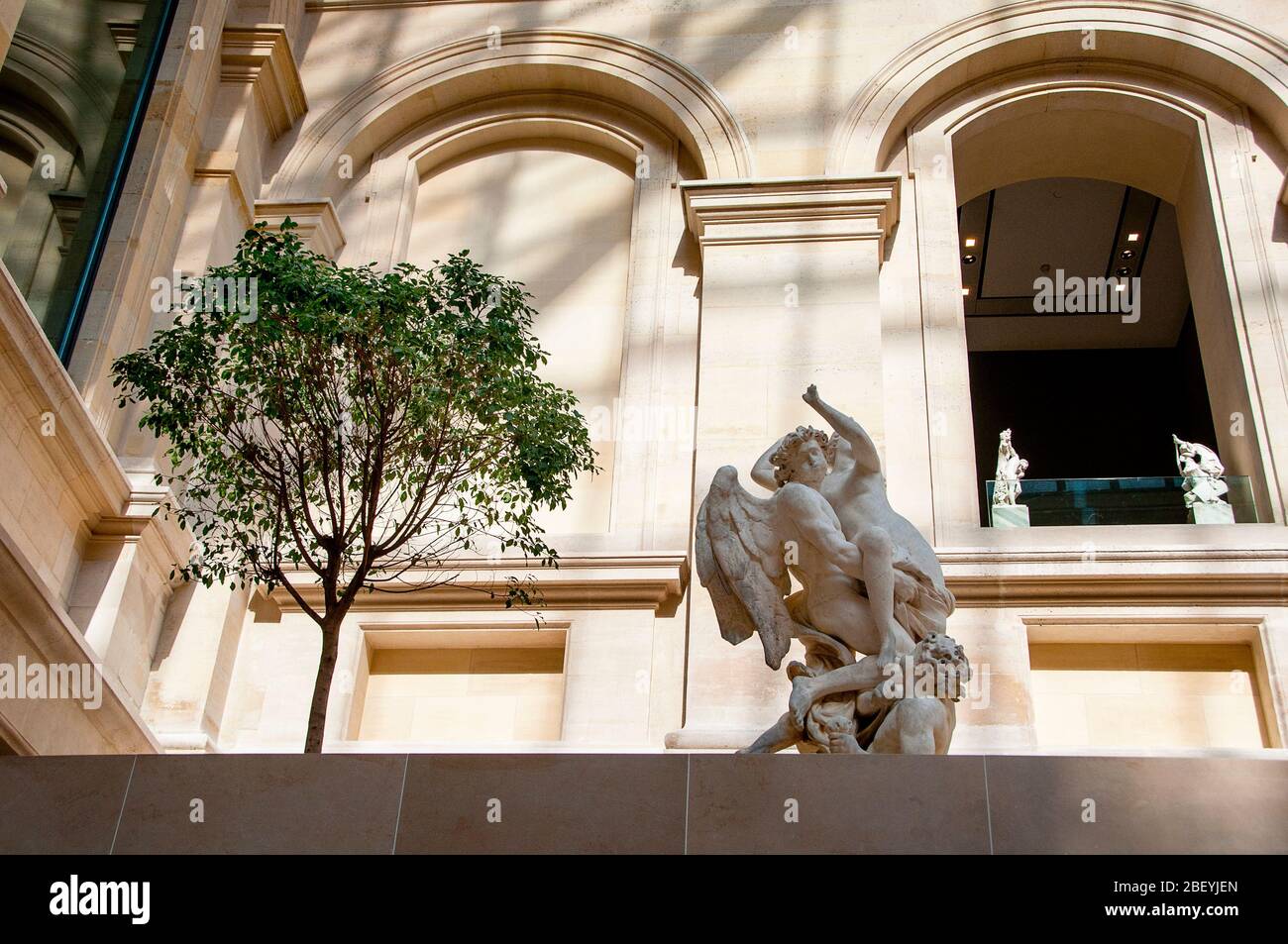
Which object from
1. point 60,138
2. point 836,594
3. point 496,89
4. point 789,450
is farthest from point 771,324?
point 60,138

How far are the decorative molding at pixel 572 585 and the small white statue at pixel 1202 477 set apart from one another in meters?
4.86

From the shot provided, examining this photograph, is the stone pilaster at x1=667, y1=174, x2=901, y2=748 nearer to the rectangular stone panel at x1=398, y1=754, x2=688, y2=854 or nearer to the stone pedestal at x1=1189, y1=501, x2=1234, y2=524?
the stone pedestal at x1=1189, y1=501, x2=1234, y2=524

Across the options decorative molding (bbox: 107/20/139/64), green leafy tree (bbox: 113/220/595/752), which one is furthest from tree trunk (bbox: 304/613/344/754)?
decorative molding (bbox: 107/20/139/64)

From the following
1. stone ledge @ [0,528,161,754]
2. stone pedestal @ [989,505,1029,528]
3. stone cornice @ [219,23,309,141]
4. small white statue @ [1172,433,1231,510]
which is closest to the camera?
stone ledge @ [0,528,161,754]

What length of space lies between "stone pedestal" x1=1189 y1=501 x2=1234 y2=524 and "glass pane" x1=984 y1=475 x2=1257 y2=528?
6cm

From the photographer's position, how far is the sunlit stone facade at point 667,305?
1217 cm

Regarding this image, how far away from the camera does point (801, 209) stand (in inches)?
574

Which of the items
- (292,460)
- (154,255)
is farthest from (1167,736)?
(154,255)

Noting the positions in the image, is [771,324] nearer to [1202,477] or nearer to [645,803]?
[1202,477]

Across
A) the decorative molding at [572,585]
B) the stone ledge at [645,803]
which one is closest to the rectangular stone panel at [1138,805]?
the stone ledge at [645,803]

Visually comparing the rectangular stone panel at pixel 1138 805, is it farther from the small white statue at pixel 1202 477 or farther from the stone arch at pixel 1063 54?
the stone arch at pixel 1063 54

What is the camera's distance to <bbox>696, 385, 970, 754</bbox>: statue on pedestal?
332 inches

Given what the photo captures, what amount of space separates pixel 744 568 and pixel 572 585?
400cm
